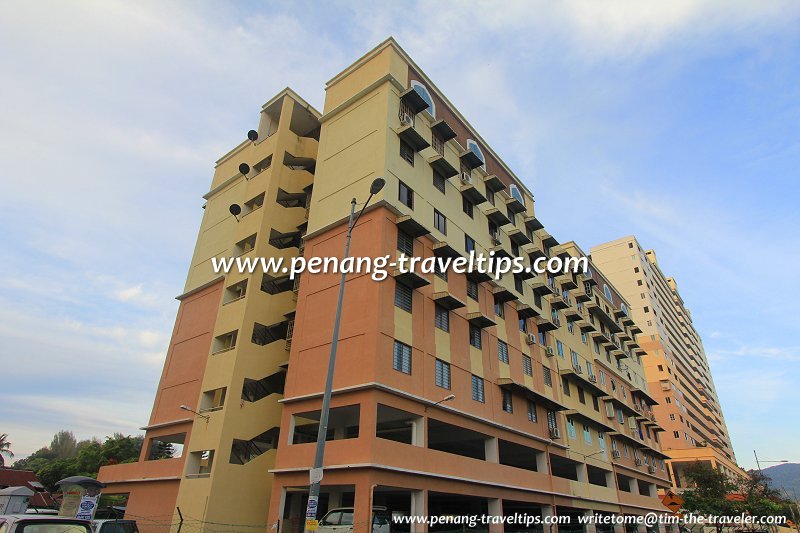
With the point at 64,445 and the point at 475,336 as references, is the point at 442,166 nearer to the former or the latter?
the point at 475,336

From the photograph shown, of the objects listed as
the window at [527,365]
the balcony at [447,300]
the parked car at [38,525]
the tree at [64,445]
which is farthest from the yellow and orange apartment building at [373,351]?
the tree at [64,445]

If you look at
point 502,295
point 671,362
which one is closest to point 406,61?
point 502,295

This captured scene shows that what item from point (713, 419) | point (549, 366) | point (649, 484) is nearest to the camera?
point (549, 366)

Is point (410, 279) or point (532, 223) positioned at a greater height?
point (532, 223)

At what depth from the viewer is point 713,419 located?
381ft

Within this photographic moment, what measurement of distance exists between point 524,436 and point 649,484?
30732 mm

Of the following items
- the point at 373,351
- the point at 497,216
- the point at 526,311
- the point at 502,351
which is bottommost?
the point at 373,351

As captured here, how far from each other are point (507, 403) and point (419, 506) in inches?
449

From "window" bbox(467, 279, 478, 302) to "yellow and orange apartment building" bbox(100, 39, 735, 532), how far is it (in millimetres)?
316

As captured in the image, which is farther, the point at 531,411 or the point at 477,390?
the point at 531,411

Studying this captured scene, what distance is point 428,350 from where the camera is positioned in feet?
88.6

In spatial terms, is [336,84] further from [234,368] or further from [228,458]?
[228,458]

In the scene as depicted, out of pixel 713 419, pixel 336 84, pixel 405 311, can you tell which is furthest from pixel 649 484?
pixel 713 419

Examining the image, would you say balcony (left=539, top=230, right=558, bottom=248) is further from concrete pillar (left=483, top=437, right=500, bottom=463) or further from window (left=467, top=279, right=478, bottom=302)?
concrete pillar (left=483, top=437, right=500, bottom=463)
